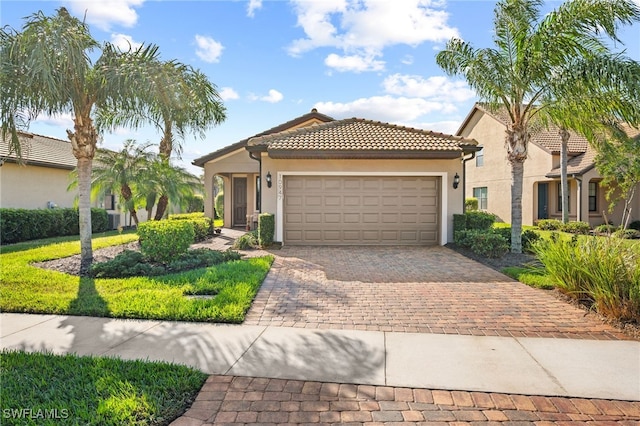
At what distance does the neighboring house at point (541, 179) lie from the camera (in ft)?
60.0

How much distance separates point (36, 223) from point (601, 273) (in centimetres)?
1702

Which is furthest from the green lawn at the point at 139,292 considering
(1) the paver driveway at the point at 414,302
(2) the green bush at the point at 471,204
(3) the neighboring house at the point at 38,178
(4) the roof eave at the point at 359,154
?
(2) the green bush at the point at 471,204

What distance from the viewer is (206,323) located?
4.86 metres

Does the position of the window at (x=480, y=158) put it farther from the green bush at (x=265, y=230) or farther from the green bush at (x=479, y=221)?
the green bush at (x=265, y=230)

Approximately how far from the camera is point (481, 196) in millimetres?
23703

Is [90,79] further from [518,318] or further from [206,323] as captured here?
[518,318]

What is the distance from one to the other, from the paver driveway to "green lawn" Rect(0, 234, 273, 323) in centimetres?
43

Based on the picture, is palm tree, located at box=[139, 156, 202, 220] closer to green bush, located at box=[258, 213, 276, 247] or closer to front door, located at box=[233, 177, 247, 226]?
green bush, located at box=[258, 213, 276, 247]

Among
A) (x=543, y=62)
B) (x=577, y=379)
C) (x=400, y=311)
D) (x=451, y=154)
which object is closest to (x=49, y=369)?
(x=400, y=311)

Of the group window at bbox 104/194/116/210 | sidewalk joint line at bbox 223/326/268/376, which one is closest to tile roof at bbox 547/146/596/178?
sidewalk joint line at bbox 223/326/268/376

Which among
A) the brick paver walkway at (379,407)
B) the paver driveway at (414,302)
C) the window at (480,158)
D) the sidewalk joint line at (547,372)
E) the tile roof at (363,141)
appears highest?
the window at (480,158)

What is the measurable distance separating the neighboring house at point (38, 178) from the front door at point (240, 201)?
20.3ft

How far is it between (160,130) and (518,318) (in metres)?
9.68

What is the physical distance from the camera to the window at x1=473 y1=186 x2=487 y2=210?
23.2 m
